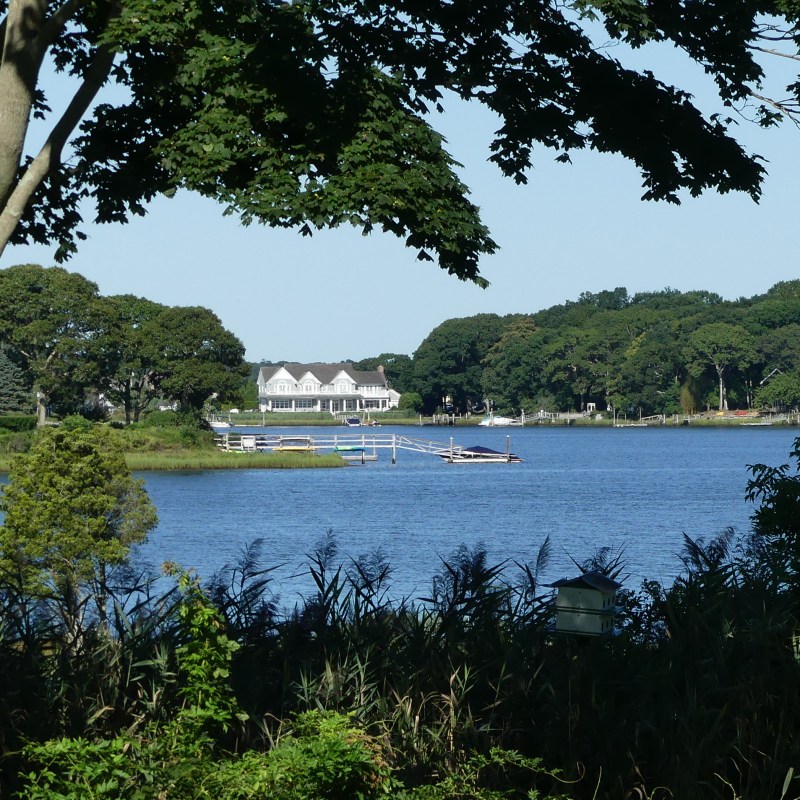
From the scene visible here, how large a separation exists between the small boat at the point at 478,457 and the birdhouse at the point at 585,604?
66656 millimetres

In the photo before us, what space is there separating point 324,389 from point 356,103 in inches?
5725

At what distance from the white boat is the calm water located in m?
43.7

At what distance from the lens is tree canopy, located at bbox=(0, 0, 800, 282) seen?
638 cm

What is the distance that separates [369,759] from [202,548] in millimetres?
27651

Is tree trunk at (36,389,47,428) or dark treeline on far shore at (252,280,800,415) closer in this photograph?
tree trunk at (36,389,47,428)

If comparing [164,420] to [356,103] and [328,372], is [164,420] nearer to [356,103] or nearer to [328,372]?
[356,103]

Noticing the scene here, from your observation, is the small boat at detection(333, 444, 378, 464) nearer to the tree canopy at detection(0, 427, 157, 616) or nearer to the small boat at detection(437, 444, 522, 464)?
the small boat at detection(437, 444, 522, 464)

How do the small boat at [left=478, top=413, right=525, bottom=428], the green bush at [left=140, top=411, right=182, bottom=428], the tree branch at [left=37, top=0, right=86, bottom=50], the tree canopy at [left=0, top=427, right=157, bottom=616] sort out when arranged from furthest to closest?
the small boat at [left=478, top=413, right=525, bottom=428] < the green bush at [left=140, top=411, right=182, bottom=428] < the tree canopy at [left=0, top=427, right=157, bottom=616] < the tree branch at [left=37, top=0, right=86, bottom=50]

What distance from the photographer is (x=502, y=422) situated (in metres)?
126

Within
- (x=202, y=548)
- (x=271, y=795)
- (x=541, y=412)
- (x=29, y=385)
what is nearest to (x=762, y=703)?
(x=271, y=795)

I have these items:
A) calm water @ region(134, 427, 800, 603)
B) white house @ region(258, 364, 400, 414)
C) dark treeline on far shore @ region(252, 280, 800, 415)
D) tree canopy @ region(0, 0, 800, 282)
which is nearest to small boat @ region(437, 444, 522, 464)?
calm water @ region(134, 427, 800, 603)

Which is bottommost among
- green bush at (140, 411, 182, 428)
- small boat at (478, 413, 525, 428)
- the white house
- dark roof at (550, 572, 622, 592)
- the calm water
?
the calm water

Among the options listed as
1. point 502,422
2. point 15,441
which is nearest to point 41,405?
point 15,441

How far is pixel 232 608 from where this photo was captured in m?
6.15
